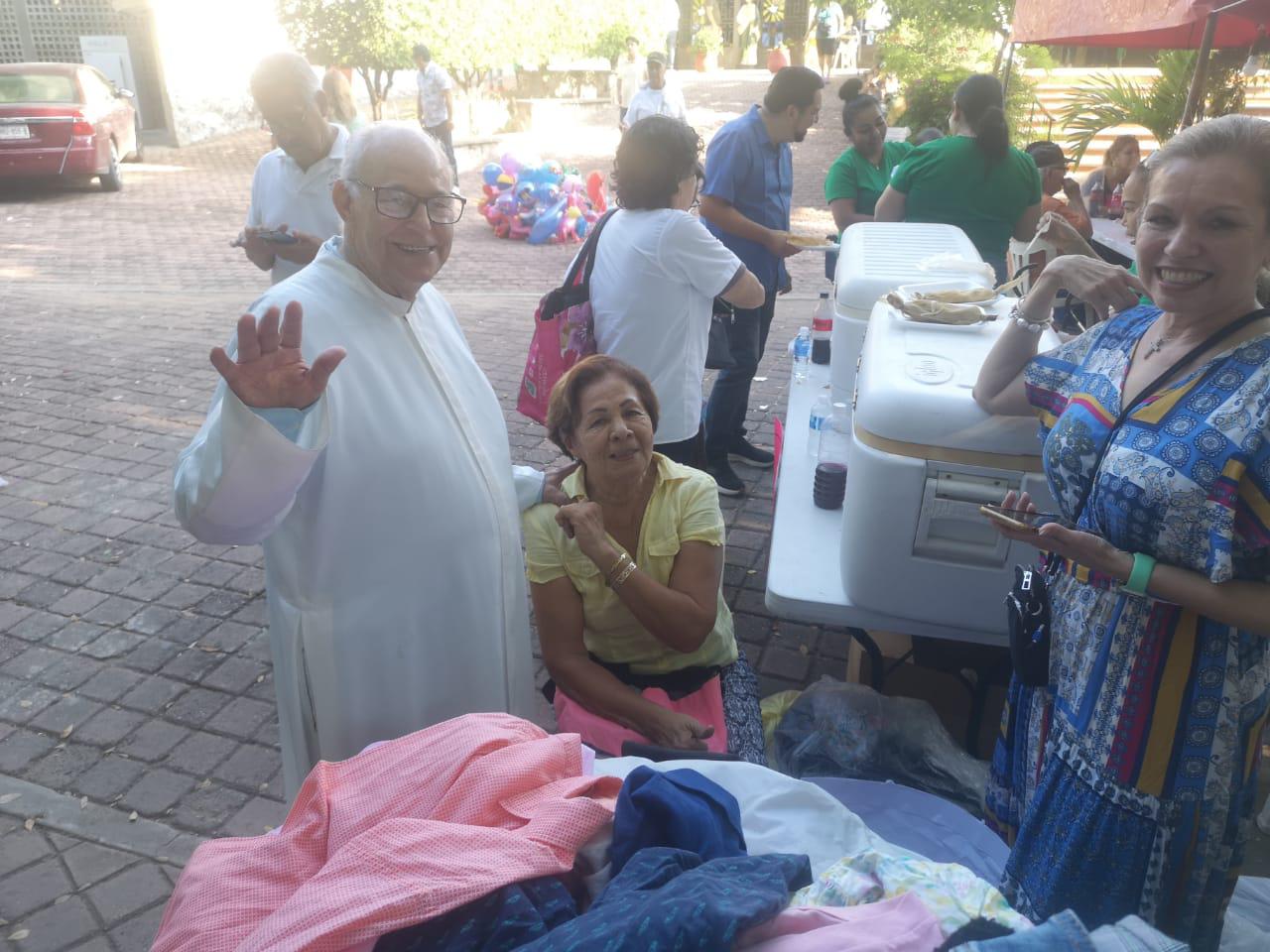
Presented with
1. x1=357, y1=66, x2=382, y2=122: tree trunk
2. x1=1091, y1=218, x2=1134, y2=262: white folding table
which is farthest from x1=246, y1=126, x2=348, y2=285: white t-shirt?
x1=357, y1=66, x2=382, y2=122: tree trunk

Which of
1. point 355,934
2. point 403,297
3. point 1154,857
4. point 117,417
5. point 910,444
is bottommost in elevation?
point 117,417

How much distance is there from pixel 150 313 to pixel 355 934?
8.65 meters

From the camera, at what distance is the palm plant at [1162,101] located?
27.8 ft

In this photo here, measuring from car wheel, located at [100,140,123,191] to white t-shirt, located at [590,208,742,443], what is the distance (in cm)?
1321

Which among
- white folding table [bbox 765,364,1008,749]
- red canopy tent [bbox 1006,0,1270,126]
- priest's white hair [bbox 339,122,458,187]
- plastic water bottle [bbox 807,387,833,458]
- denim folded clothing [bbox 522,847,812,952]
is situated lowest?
white folding table [bbox 765,364,1008,749]

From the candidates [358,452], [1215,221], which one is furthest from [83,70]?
[1215,221]

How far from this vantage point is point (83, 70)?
1395 cm

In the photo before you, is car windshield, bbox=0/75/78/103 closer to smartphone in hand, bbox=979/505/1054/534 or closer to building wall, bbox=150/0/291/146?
building wall, bbox=150/0/291/146

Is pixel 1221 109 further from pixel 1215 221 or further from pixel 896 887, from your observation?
pixel 896 887

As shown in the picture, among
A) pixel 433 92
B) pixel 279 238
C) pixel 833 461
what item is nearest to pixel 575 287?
pixel 279 238

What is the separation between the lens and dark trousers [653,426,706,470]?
3850mm

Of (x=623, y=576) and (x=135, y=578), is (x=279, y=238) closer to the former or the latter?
(x=135, y=578)

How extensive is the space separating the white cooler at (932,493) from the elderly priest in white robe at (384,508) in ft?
2.69

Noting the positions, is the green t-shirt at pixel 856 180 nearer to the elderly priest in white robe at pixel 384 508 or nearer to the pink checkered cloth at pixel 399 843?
the elderly priest in white robe at pixel 384 508
